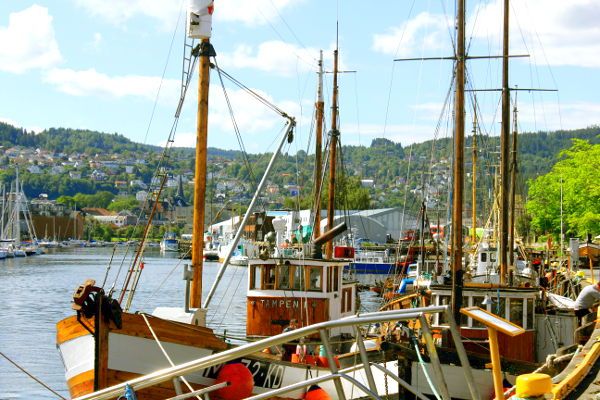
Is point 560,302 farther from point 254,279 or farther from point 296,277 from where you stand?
point 254,279

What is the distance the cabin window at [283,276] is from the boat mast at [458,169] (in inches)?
193

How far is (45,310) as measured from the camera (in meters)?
59.2

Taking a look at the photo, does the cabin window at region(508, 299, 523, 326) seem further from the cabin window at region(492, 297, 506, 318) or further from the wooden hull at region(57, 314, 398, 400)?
the wooden hull at region(57, 314, 398, 400)

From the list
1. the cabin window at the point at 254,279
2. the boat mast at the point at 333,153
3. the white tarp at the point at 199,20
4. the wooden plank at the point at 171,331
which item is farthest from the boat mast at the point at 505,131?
the wooden plank at the point at 171,331

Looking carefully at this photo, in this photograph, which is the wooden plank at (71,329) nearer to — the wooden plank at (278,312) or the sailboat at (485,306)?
the wooden plank at (278,312)

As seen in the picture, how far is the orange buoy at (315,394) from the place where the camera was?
1952 centimetres

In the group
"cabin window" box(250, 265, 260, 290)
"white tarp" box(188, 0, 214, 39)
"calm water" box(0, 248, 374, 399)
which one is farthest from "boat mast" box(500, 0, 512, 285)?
"white tarp" box(188, 0, 214, 39)

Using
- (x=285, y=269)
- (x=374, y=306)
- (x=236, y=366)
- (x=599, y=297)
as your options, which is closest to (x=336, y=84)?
(x=285, y=269)

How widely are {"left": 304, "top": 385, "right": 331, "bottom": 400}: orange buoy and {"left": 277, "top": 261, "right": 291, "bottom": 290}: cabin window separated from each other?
26.4 feet

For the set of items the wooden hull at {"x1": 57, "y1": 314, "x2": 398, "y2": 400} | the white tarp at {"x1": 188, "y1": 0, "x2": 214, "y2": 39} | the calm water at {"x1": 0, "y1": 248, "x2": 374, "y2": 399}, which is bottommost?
the calm water at {"x1": 0, "y1": 248, "x2": 374, "y2": 399}

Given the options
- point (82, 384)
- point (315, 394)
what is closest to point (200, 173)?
point (315, 394)

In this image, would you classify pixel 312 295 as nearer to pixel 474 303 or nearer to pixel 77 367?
pixel 474 303

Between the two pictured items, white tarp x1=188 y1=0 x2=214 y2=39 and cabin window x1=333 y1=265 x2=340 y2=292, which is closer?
white tarp x1=188 y1=0 x2=214 y2=39

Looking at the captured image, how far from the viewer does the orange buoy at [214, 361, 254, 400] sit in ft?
59.5
